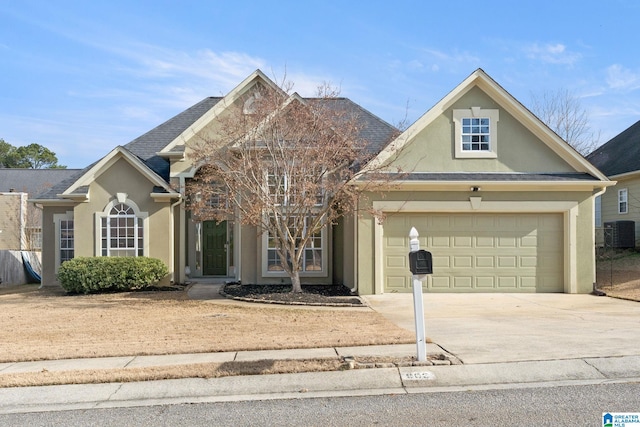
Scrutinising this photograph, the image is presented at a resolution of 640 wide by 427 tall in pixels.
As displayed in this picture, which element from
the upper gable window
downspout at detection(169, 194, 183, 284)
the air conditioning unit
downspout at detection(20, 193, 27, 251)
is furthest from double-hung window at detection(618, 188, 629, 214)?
downspout at detection(20, 193, 27, 251)

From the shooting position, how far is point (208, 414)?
6223 millimetres

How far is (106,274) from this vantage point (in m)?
16.4

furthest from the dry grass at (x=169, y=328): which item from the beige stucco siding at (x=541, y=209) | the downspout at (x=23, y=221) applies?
the downspout at (x=23, y=221)

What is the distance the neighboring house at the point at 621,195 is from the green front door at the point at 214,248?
14.3m

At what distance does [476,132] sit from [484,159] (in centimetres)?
81

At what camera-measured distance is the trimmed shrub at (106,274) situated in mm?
16375

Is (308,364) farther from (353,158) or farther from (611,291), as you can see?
(611,291)

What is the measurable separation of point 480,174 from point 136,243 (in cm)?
1069

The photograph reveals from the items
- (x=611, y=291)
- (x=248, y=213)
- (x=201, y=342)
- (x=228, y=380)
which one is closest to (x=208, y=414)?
(x=228, y=380)

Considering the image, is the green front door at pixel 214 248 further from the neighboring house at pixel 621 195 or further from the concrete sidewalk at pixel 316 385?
the neighboring house at pixel 621 195

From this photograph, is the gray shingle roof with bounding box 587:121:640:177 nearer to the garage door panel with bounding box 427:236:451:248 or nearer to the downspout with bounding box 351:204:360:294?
the garage door panel with bounding box 427:236:451:248

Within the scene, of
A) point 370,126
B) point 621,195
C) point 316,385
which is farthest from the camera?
point 621,195

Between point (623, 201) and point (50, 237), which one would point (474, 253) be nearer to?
point (623, 201)

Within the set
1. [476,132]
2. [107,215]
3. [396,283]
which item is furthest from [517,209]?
[107,215]
